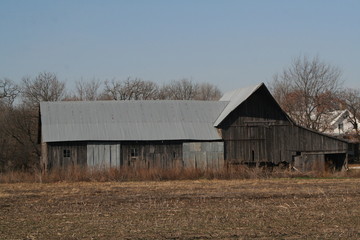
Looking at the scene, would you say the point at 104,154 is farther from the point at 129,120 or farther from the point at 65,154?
the point at 129,120

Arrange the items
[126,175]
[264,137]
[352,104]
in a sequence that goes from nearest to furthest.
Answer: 1. [126,175]
2. [264,137]
3. [352,104]

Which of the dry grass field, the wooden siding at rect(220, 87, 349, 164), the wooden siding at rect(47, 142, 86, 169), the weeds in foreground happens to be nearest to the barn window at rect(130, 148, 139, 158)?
the wooden siding at rect(47, 142, 86, 169)

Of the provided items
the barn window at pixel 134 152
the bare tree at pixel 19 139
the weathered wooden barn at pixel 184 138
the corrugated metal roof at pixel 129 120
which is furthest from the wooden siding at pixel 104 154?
the bare tree at pixel 19 139

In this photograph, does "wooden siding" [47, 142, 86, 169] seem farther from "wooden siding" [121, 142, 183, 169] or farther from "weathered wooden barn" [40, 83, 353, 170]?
"wooden siding" [121, 142, 183, 169]

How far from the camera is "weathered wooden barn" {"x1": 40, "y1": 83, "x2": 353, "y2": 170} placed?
38.7 meters

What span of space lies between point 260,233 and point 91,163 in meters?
25.3

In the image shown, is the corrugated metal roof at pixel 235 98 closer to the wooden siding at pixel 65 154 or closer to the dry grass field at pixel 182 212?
the wooden siding at pixel 65 154

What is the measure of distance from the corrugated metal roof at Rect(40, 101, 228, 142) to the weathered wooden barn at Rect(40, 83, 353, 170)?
7cm

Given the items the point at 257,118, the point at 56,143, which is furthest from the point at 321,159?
the point at 56,143

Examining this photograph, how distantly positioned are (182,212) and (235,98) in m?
25.6

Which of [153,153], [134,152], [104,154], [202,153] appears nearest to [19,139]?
[104,154]

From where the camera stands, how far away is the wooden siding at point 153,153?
128 ft

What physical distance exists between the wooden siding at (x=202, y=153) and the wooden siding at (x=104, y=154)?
180 inches

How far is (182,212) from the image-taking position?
18516 millimetres
